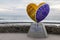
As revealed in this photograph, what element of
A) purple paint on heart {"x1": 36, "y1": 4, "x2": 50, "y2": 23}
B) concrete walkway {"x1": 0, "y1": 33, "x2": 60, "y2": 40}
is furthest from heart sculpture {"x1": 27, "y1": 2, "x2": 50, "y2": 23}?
concrete walkway {"x1": 0, "y1": 33, "x2": 60, "y2": 40}

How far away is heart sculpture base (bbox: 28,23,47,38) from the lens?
835 mm

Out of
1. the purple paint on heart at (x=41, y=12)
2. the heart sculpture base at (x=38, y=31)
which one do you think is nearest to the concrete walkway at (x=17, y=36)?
the heart sculpture base at (x=38, y=31)

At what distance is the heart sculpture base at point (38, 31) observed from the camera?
2.74ft

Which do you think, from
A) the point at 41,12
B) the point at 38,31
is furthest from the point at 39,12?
the point at 38,31

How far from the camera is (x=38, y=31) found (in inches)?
32.9

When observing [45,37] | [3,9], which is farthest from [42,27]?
[3,9]

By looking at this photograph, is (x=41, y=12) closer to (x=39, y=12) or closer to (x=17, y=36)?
(x=39, y=12)

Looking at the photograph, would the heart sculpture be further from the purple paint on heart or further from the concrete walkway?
the concrete walkway

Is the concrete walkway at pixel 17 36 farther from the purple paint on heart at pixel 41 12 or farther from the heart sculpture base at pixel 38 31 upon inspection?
the purple paint on heart at pixel 41 12

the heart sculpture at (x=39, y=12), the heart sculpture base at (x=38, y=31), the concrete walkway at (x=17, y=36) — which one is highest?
the heart sculpture at (x=39, y=12)

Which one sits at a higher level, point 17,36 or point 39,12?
point 39,12

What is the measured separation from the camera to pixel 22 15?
1.06 meters

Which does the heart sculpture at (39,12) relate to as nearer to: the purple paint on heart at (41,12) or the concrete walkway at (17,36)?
the purple paint on heart at (41,12)

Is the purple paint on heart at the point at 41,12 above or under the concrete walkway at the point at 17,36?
above
